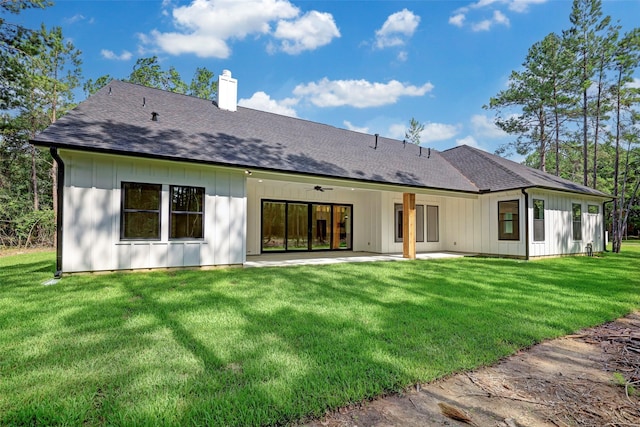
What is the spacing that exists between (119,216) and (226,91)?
6338mm

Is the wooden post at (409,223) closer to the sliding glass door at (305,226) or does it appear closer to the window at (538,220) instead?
the sliding glass door at (305,226)

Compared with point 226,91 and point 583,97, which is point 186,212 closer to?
point 226,91

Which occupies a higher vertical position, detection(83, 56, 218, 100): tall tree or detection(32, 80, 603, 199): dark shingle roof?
detection(83, 56, 218, 100): tall tree

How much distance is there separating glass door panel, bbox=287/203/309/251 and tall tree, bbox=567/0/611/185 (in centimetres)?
1559

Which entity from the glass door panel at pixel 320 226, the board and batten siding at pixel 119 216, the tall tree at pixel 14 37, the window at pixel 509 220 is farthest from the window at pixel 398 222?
the tall tree at pixel 14 37

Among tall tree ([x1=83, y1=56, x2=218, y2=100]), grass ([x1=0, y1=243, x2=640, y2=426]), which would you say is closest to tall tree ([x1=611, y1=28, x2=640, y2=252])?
grass ([x1=0, y1=243, x2=640, y2=426])

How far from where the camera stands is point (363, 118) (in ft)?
97.2

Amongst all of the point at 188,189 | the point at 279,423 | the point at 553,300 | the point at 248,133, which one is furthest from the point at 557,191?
the point at 279,423

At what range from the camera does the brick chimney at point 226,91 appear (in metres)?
11.2

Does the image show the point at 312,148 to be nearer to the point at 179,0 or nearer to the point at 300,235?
the point at 300,235

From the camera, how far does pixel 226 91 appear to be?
11.3 metres

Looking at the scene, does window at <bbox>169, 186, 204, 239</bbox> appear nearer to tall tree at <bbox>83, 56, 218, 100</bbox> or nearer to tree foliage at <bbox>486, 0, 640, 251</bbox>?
tree foliage at <bbox>486, 0, 640, 251</bbox>

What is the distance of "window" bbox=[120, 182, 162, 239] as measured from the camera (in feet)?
22.7

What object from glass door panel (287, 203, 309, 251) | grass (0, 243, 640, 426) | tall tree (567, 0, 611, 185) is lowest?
grass (0, 243, 640, 426)
